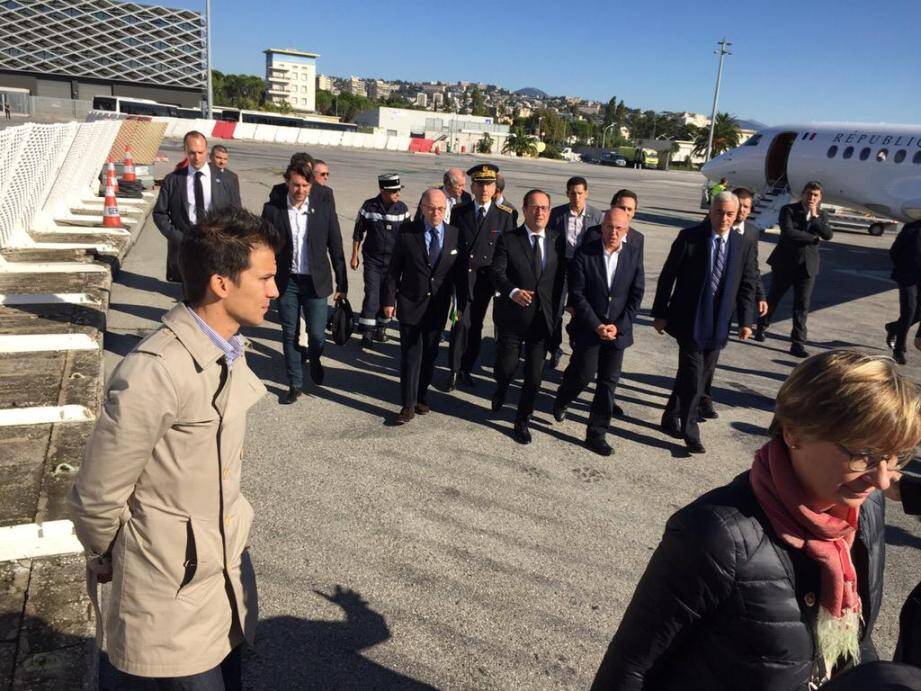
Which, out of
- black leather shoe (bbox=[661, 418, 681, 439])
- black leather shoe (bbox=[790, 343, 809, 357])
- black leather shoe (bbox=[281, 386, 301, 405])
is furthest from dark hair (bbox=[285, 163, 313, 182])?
black leather shoe (bbox=[790, 343, 809, 357])

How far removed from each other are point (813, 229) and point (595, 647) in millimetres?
6788

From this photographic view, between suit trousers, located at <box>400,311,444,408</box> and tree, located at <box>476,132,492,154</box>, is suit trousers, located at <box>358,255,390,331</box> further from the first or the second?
tree, located at <box>476,132,492,154</box>

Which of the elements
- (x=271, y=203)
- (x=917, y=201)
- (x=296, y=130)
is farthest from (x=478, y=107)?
(x=271, y=203)

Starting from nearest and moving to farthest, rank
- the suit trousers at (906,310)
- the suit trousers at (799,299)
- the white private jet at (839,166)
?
the suit trousers at (906,310) → the suit trousers at (799,299) → the white private jet at (839,166)

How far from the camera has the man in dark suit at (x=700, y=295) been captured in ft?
18.0

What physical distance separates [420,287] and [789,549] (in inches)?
174

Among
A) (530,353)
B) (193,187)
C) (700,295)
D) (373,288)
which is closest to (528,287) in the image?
(530,353)

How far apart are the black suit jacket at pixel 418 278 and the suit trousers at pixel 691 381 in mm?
2014

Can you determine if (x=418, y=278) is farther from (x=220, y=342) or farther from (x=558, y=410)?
(x=220, y=342)

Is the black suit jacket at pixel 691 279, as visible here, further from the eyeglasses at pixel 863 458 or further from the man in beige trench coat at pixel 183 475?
the man in beige trench coat at pixel 183 475

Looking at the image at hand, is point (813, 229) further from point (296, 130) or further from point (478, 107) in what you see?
point (478, 107)

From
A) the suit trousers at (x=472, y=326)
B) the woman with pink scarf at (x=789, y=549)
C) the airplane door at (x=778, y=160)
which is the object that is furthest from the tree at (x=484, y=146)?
the woman with pink scarf at (x=789, y=549)

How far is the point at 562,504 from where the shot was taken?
465cm

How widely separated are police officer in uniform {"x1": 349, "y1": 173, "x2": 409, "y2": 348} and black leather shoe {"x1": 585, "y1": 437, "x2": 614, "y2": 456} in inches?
114
